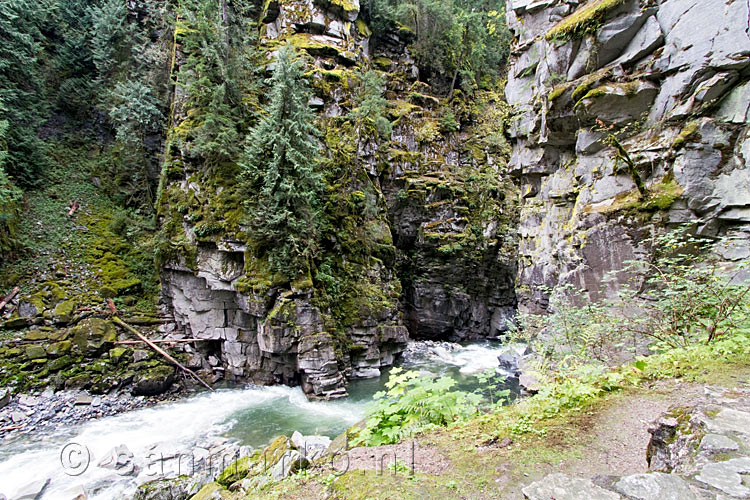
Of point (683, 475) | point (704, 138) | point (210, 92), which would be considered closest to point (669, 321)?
point (683, 475)

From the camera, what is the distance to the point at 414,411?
384 centimetres

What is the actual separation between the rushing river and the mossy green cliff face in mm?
956

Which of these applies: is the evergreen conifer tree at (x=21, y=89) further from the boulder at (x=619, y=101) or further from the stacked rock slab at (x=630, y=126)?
the boulder at (x=619, y=101)

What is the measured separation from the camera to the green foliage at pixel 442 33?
23.5 metres

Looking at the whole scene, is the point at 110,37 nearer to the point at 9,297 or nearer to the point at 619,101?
the point at 9,297

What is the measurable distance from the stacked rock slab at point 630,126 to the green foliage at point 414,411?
5154 millimetres

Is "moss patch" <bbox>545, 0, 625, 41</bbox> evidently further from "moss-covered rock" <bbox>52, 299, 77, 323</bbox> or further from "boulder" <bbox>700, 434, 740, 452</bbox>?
"moss-covered rock" <bbox>52, 299, 77, 323</bbox>

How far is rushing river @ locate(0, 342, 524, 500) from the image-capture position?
7363mm

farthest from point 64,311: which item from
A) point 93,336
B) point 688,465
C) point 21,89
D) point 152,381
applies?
point 688,465

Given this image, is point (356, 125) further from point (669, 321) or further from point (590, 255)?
point (669, 321)

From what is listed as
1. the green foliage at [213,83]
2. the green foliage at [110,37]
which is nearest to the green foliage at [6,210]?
the green foliage at [213,83]

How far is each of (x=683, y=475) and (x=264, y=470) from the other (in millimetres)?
4088

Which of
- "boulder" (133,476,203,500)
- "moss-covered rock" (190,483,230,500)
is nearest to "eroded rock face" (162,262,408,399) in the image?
"boulder" (133,476,203,500)

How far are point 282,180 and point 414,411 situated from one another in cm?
1031
